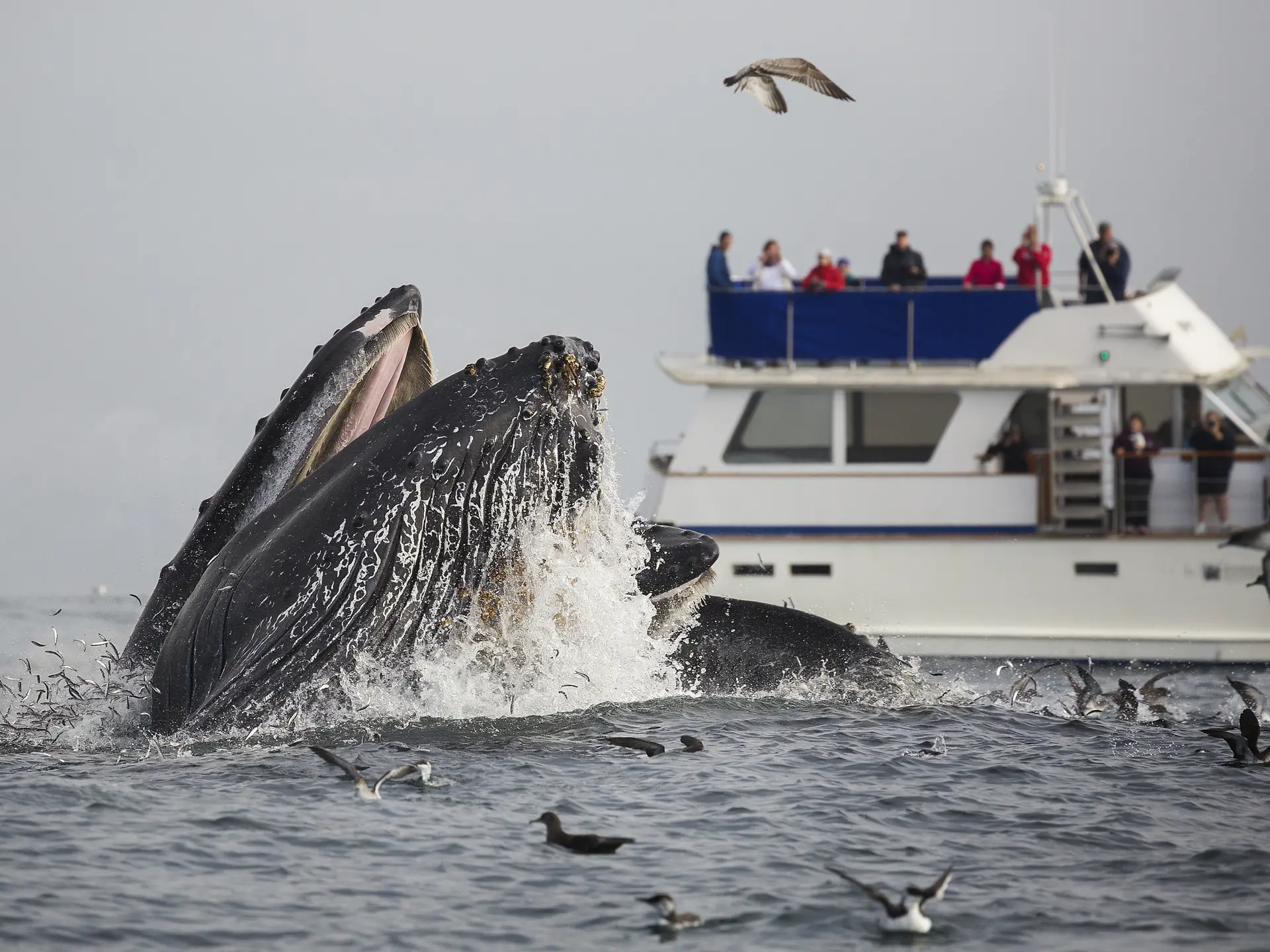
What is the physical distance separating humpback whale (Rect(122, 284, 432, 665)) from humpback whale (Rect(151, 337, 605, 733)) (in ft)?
0.91

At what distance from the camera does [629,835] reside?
6.51m

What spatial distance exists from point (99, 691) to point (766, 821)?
137 inches

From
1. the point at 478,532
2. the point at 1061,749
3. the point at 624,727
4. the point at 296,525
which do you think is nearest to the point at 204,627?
the point at 296,525

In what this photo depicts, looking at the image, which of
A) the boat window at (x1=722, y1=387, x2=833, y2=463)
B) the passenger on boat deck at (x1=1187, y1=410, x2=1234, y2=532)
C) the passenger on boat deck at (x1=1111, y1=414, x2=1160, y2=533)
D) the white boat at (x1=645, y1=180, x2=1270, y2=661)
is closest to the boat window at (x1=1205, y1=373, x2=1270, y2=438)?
the white boat at (x1=645, y1=180, x2=1270, y2=661)

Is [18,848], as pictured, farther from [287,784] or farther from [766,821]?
[766,821]

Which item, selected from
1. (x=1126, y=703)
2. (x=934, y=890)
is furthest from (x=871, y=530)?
(x=934, y=890)

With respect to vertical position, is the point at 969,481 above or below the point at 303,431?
above

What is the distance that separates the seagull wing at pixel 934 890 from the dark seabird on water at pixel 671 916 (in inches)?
29.3

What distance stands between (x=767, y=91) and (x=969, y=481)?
8652mm

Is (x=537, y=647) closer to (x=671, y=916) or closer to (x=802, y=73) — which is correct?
(x=671, y=916)

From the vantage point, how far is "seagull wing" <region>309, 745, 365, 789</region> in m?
6.75

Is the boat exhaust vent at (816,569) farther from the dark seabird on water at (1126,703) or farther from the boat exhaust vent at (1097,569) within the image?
the dark seabird on water at (1126,703)

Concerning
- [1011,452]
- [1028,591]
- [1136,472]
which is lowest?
[1028,591]

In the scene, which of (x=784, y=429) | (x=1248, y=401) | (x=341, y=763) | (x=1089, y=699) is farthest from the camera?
(x=1248, y=401)
